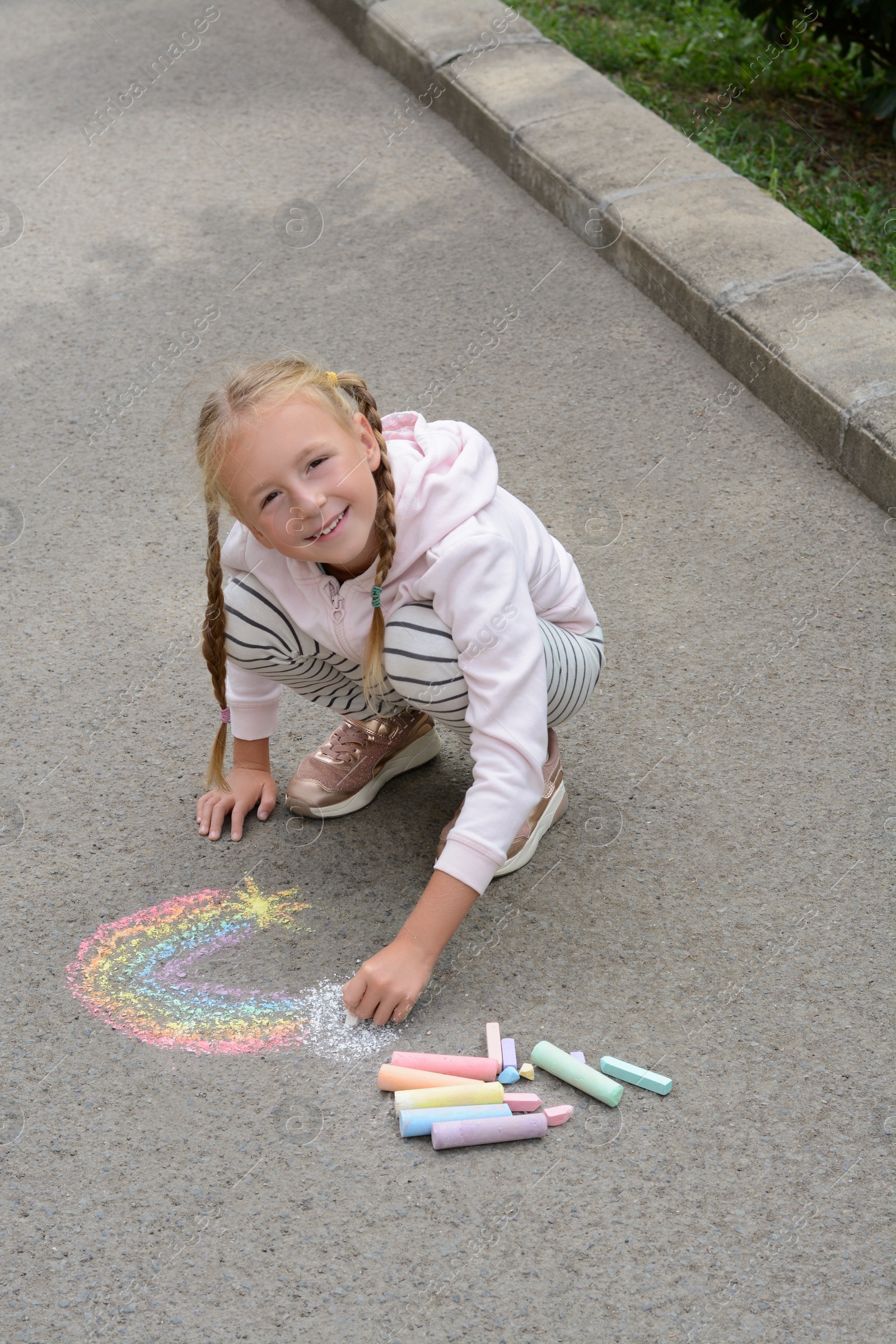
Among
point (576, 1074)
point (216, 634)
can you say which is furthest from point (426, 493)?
point (576, 1074)

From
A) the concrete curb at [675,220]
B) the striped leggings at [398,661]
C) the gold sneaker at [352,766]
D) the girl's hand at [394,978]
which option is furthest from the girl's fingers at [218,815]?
the concrete curb at [675,220]

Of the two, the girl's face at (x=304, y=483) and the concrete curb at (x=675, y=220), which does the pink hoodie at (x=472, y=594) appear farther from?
the concrete curb at (x=675, y=220)

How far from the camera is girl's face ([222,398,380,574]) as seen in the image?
1.93m

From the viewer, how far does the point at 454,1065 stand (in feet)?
6.46

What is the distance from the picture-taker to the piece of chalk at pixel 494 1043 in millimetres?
1975

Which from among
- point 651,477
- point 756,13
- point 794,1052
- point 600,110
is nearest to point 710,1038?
point 794,1052

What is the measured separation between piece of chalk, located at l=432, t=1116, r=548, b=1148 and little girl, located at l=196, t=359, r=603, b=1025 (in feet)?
0.71

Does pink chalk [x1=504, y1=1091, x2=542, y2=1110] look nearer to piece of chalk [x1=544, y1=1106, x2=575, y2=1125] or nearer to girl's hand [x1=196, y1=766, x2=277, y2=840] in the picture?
piece of chalk [x1=544, y1=1106, x2=575, y2=1125]

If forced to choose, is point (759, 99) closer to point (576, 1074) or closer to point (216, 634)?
point (216, 634)

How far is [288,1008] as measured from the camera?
2102mm

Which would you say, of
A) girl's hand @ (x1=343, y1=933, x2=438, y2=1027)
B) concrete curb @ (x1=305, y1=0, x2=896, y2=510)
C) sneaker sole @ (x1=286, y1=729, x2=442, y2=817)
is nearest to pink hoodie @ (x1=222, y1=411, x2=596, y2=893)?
girl's hand @ (x1=343, y1=933, x2=438, y2=1027)

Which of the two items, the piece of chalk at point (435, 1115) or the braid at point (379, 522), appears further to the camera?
the braid at point (379, 522)

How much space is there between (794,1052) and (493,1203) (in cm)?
52

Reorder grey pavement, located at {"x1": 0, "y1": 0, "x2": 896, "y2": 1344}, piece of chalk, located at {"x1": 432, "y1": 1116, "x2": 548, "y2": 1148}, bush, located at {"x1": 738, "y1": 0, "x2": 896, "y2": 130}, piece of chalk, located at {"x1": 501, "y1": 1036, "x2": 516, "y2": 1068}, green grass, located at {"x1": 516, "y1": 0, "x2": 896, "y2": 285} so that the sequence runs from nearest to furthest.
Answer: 1. grey pavement, located at {"x1": 0, "y1": 0, "x2": 896, "y2": 1344}
2. piece of chalk, located at {"x1": 432, "y1": 1116, "x2": 548, "y2": 1148}
3. piece of chalk, located at {"x1": 501, "y1": 1036, "x2": 516, "y2": 1068}
4. bush, located at {"x1": 738, "y1": 0, "x2": 896, "y2": 130}
5. green grass, located at {"x1": 516, "y1": 0, "x2": 896, "y2": 285}
